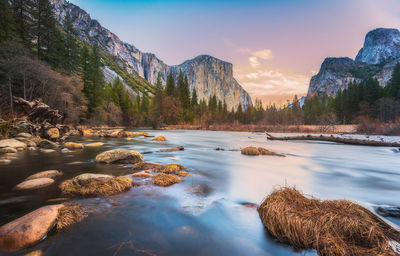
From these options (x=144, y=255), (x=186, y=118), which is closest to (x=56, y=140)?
(x=144, y=255)

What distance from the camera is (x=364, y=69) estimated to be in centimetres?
17325

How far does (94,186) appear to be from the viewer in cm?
466

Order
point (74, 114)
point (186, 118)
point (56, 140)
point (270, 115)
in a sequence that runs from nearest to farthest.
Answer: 1. point (56, 140)
2. point (74, 114)
3. point (186, 118)
4. point (270, 115)

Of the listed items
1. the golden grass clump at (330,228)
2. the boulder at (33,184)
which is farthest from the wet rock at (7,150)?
the golden grass clump at (330,228)

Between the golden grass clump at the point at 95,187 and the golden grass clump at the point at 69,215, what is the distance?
87 cm

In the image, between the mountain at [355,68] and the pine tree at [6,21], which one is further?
the mountain at [355,68]

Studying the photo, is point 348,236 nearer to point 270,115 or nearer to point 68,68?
point 68,68

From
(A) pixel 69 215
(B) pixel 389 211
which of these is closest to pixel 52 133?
(A) pixel 69 215

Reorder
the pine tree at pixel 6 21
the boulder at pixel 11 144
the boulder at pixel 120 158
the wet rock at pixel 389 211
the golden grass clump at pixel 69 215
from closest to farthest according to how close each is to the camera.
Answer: the golden grass clump at pixel 69 215 → the wet rock at pixel 389 211 → the boulder at pixel 120 158 → the boulder at pixel 11 144 → the pine tree at pixel 6 21

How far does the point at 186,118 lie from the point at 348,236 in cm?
6531

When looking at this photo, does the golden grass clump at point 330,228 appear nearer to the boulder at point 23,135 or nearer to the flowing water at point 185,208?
the flowing water at point 185,208

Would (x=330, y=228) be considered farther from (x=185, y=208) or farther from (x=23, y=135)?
(x=23, y=135)

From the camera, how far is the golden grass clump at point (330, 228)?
91.1 inches

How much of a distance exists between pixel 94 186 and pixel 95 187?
0.17 feet
